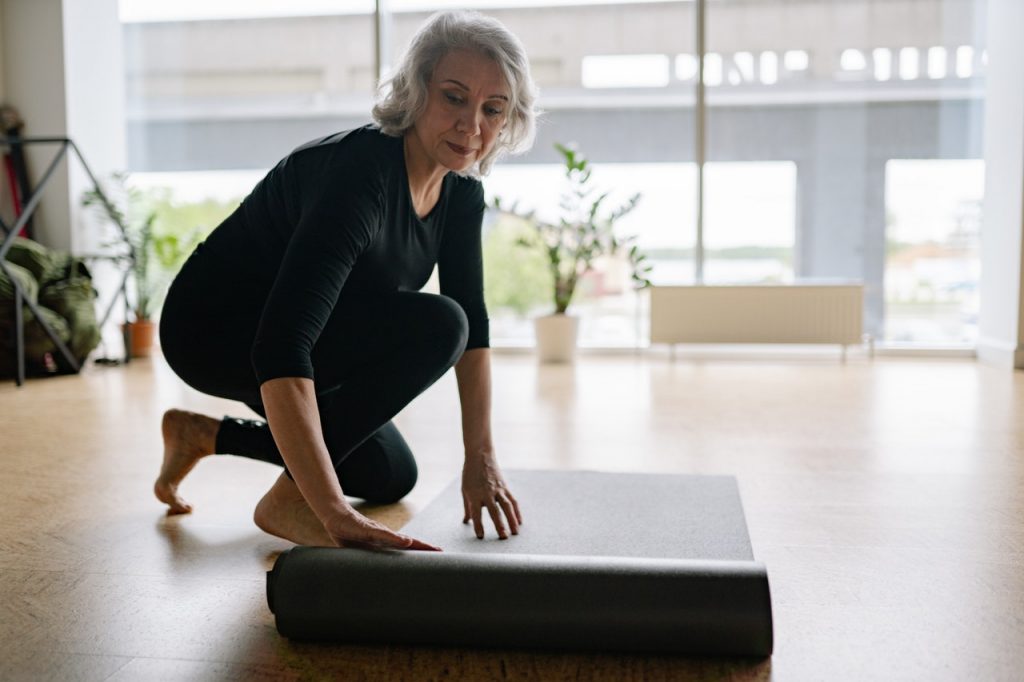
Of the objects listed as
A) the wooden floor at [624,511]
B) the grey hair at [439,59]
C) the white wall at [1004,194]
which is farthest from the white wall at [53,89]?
the white wall at [1004,194]

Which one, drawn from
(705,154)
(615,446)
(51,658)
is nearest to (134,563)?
(51,658)

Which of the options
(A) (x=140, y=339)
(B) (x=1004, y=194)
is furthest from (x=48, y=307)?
(B) (x=1004, y=194)

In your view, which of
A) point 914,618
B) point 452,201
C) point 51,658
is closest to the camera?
point 51,658

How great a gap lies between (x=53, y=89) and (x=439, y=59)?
15.3 feet

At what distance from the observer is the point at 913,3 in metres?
5.18

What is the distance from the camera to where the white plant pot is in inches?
202

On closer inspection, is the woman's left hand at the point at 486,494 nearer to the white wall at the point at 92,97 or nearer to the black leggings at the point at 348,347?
the black leggings at the point at 348,347

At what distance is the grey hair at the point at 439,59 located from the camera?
4.80 ft

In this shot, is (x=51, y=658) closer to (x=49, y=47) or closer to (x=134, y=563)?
(x=134, y=563)

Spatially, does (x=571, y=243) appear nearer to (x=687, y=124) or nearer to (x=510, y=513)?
(x=687, y=124)

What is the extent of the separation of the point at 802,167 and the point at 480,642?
4.63m

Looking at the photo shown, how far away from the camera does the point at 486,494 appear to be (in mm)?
1637

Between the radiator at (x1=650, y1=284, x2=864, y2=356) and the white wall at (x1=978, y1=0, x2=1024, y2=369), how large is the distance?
65 cm

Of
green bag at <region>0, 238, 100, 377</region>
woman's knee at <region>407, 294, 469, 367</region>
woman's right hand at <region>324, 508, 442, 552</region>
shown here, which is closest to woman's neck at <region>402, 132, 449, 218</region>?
woman's knee at <region>407, 294, 469, 367</region>
